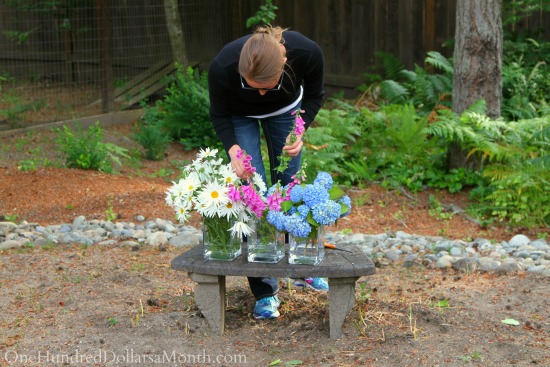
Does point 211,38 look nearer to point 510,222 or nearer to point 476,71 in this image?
point 476,71

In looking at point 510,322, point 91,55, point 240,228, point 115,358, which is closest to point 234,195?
point 240,228

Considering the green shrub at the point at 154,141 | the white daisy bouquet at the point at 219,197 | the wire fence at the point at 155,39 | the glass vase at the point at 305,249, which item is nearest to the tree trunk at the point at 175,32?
the wire fence at the point at 155,39

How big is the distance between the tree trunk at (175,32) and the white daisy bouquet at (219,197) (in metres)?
8.41

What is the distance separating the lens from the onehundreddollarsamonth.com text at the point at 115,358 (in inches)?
170

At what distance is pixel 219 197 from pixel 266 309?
83cm

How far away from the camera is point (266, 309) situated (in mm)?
4828

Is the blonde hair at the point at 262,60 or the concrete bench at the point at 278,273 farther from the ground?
the blonde hair at the point at 262,60

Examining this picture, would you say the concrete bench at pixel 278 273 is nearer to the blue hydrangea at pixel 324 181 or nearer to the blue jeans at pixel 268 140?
the blue jeans at pixel 268 140

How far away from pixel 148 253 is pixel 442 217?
3027mm

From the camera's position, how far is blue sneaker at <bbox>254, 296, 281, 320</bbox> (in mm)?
4828

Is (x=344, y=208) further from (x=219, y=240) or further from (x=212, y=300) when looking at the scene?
(x=212, y=300)

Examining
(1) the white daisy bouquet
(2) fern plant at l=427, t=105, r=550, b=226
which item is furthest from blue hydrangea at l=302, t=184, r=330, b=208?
(2) fern plant at l=427, t=105, r=550, b=226

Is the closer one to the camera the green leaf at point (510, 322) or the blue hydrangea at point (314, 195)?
the blue hydrangea at point (314, 195)

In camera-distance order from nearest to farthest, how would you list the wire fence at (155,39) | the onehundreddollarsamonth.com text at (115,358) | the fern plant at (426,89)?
the onehundreddollarsamonth.com text at (115,358), the fern plant at (426,89), the wire fence at (155,39)
